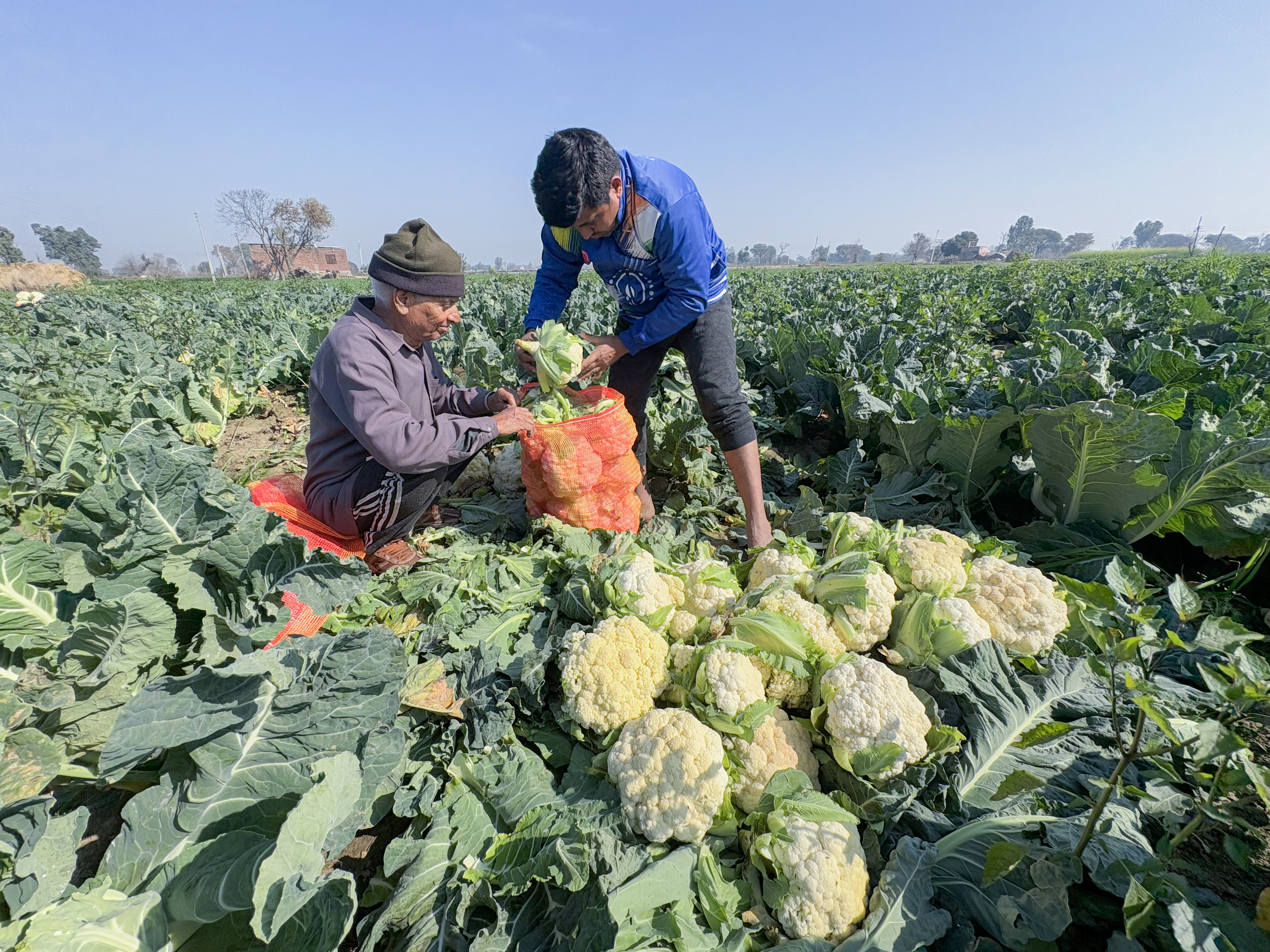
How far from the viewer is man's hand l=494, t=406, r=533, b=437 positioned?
300 centimetres

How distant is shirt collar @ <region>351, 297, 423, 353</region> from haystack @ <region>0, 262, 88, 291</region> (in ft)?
135

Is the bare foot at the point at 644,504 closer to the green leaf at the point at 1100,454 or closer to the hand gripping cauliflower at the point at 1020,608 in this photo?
the hand gripping cauliflower at the point at 1020,608

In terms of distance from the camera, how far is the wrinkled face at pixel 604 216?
8.71 ft

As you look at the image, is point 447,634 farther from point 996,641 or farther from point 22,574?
point 996,641

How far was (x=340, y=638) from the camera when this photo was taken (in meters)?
1.93

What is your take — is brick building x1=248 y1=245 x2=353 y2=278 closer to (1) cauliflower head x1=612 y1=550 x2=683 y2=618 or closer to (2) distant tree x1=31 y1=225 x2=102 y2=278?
(2) distant tree x1=31 y1=225 x2=102 y2=278

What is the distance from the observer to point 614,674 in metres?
1.97

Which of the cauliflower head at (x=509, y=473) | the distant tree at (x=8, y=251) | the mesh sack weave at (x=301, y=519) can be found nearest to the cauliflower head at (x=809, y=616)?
the mesh sack weave at (x=301, y=519)

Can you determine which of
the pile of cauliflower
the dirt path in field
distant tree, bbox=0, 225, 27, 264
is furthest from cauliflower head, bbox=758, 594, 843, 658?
distant tree, bbox=0, 225, 27, 264

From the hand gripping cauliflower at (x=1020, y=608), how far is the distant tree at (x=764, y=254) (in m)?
141

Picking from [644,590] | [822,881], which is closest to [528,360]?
[644,590]

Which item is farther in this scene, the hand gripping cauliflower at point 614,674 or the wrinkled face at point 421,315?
the wrinkled face at point 421,315

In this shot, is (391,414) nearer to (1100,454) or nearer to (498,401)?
(498,401)

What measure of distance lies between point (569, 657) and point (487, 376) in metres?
4.99
